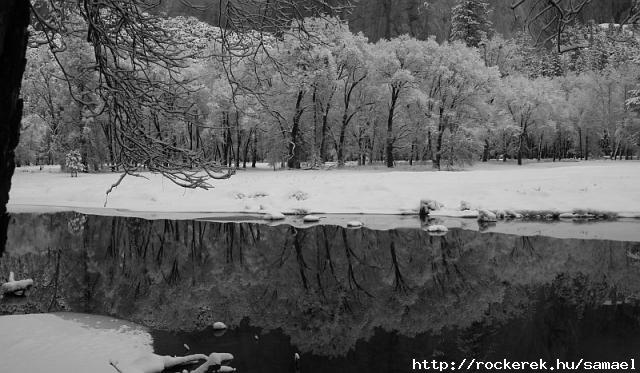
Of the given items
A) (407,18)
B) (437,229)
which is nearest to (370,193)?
(437,229)

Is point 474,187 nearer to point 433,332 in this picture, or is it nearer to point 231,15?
point 433,332

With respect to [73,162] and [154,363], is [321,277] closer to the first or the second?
[154,363]

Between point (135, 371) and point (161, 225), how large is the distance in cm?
1614

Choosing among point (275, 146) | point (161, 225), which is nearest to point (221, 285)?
point (161, 225)

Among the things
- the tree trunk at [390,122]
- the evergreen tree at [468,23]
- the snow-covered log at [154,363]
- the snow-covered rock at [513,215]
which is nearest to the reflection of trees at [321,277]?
the snow-covered log at [154,363]

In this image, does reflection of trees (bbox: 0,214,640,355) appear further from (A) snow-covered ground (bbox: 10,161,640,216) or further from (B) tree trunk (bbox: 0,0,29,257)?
(A) snow-covered ground (bbox: 10,161,640,216)

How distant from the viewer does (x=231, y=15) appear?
14.3 feet

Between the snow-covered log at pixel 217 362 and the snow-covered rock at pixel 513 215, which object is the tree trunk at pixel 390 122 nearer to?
the snow-covered rock at pixel 513 215

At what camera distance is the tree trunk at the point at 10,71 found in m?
2.61

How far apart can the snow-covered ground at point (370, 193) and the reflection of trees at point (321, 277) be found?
24.3 ft

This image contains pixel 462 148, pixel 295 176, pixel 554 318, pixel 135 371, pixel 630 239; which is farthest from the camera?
pixel 462 148

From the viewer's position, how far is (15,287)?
1109 cm

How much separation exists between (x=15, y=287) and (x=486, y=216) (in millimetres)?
20333

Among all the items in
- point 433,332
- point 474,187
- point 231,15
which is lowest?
point 433,332
